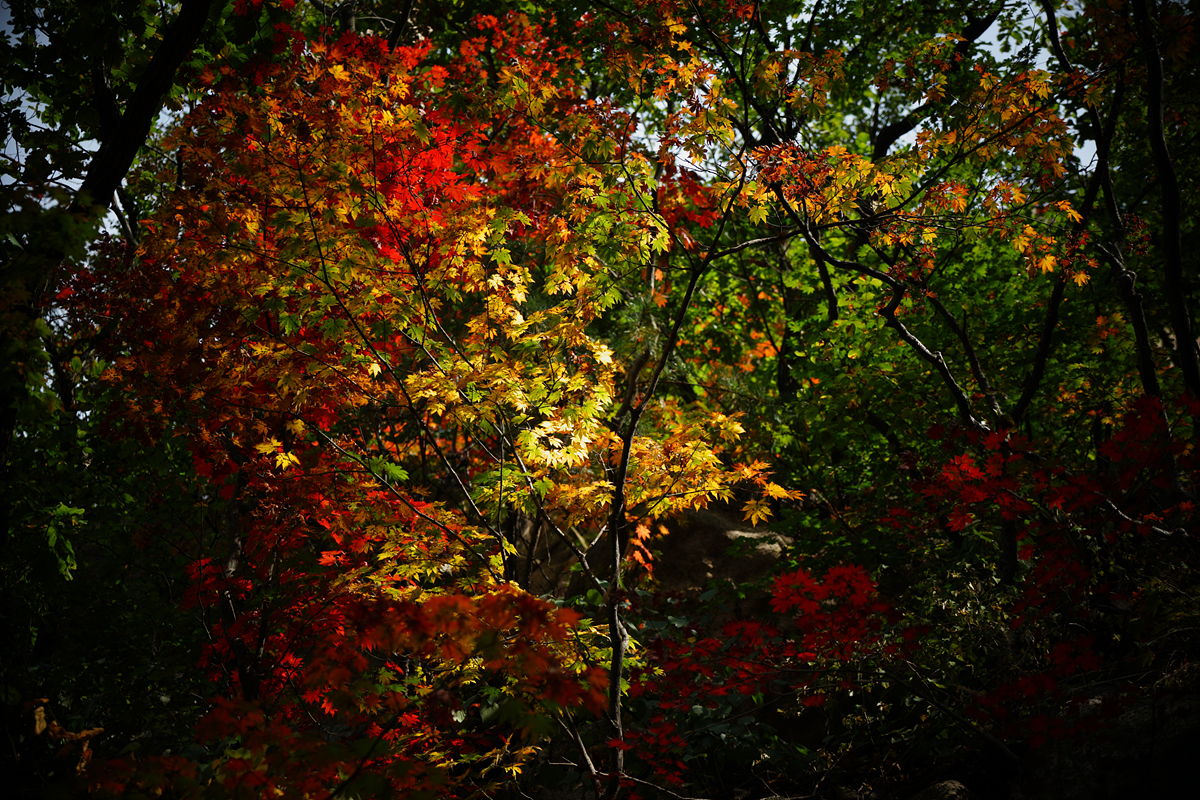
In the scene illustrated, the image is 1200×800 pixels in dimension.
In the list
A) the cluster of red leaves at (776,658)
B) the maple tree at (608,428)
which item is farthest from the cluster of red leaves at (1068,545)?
the cluster of red leaves at (776,658)

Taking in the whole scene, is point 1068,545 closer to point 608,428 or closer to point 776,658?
point 776,658

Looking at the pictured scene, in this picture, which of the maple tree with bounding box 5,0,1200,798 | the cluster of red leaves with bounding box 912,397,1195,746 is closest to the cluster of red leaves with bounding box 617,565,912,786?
the maple tree with bounding box 5,0,1200,798

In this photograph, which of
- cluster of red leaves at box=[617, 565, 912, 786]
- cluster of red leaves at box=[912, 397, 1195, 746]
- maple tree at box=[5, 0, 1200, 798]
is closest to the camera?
cluster of red leaves at box=[912, 397, 1195, 746]

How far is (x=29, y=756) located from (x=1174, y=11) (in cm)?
997

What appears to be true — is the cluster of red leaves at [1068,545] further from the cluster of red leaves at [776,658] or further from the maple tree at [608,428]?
the cluster of red leaves at [776,658]

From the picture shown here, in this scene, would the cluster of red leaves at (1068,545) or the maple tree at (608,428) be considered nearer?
the cluster of red leaves at (1068,545)

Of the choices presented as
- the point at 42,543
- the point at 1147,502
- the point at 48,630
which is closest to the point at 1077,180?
the point at 1147,502

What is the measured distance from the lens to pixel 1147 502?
4.41 meters

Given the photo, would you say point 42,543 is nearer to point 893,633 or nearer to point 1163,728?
point 893,633

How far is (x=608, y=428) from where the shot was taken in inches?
223

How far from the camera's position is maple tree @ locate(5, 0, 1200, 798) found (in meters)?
4.00

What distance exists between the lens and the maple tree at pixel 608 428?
13.1 ft

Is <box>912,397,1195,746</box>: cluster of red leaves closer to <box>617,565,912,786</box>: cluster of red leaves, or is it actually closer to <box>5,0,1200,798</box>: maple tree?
<box>5,0,1200,798</box>: maple tree

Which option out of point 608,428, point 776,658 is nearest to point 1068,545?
point 776,658
